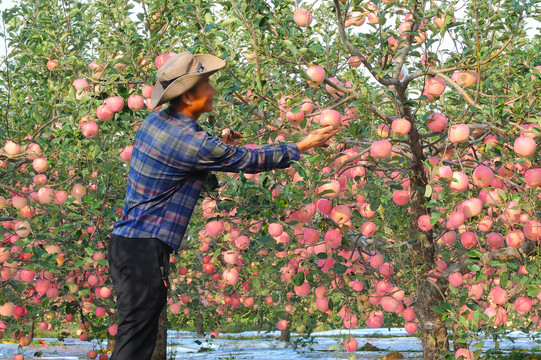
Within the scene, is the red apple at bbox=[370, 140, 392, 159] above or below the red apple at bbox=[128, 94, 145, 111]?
below

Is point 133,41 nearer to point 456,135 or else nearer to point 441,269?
point 456,135

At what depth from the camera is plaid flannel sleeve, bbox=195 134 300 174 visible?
7.81ft

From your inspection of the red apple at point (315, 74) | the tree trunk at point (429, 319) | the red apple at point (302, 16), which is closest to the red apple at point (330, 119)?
the red apple at point (315, 74)

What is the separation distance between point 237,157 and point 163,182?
0.38 meters

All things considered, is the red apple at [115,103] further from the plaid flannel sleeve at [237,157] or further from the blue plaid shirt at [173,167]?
the plaid flannel sleeve at [237,157]

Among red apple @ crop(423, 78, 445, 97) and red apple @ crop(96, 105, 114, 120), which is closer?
red apple @ crop(423, 78, 445, 97)

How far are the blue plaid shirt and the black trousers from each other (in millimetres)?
69

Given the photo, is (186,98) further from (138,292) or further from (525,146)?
(525,146)

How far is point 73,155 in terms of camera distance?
156 inches

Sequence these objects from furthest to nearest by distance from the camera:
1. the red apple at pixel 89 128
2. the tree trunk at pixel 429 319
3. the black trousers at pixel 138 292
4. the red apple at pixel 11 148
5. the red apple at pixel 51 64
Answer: the tree trunk at pixel 429 319 → the red apple at pixel 51 64 → the red apple at pixel 11 148 → the red apple at pixel 89 128 → the black trousers at pixel 138 292

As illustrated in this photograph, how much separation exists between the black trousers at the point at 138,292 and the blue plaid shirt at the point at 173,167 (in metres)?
0.07

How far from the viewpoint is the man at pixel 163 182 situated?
238cm

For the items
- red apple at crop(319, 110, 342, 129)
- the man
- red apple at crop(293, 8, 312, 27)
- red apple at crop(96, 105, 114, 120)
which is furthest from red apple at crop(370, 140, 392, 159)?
red apple at crop(96, 105, 114, 120)

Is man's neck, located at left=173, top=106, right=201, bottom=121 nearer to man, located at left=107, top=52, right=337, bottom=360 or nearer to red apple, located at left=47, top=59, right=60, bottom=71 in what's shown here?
man, located at left=107, top=52, right=337, bottom=360
